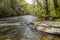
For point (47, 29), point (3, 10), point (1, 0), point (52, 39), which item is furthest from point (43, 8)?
point (52, 39)

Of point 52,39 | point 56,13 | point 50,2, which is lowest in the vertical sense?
point 52,39

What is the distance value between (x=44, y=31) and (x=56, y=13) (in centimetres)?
805

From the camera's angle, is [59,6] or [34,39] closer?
[34,39]

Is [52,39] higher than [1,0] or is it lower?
lower

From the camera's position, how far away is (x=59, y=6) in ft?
53.8

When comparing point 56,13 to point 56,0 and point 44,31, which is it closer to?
point 56,0

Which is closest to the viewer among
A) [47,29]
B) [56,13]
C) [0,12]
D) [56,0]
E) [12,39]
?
Answer: [12,39]

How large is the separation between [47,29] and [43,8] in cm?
1259

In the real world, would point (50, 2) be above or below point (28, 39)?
above

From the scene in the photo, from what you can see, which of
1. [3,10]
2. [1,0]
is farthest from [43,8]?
[1,0]

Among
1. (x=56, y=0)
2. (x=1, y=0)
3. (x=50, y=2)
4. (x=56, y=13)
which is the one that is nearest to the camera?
(x=56, y=13)

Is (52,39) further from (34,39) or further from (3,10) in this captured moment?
(3,10)

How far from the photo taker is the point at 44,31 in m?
8.02

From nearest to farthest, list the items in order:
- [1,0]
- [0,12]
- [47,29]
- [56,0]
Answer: [47,29]
[56,0]
[0,12]
[1,0]
